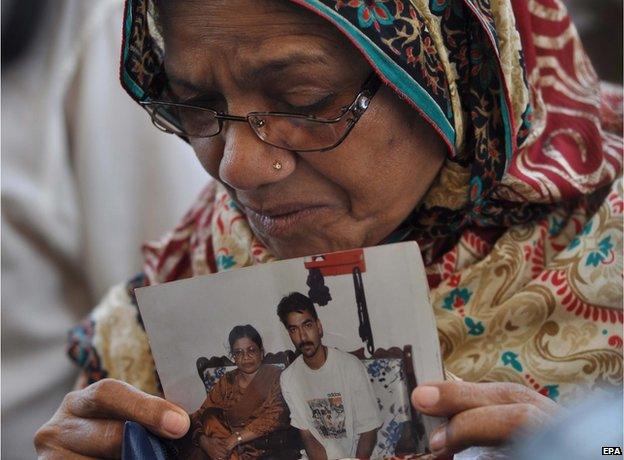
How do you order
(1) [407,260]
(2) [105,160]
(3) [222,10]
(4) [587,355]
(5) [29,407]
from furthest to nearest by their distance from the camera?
(2) [105,160] < (5) [29,407] < (4) [587,355] < (3) [222,10] < (1) [407,260]

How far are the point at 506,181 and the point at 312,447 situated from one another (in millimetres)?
517

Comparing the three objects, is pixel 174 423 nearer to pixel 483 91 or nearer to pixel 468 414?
pixel 468 414

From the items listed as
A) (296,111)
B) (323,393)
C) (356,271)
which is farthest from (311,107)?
(323,393)

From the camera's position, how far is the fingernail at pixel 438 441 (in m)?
0.91

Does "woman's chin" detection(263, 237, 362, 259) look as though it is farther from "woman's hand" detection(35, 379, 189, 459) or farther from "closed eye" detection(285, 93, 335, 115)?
"woman's hand" detection(35, 379, 189, 459)

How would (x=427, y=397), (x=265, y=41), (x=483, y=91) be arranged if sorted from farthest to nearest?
(x=483, y=91)
(x=265, y=41)
(x=427, y=397)

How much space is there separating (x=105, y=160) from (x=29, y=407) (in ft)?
2.16

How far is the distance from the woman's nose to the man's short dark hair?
9.5 inches

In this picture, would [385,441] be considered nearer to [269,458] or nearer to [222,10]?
[269,458]

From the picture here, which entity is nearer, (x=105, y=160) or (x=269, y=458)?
(x=269, y=458)

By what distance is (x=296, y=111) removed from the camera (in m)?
1.13

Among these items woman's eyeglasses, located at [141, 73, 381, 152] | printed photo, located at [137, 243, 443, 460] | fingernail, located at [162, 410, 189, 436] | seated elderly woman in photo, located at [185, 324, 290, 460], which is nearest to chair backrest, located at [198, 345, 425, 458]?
printed photo, located at [137, 243, 443, 460]

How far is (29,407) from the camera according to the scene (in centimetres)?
195

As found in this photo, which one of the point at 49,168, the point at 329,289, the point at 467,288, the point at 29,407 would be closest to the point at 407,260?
the point at 329,289
